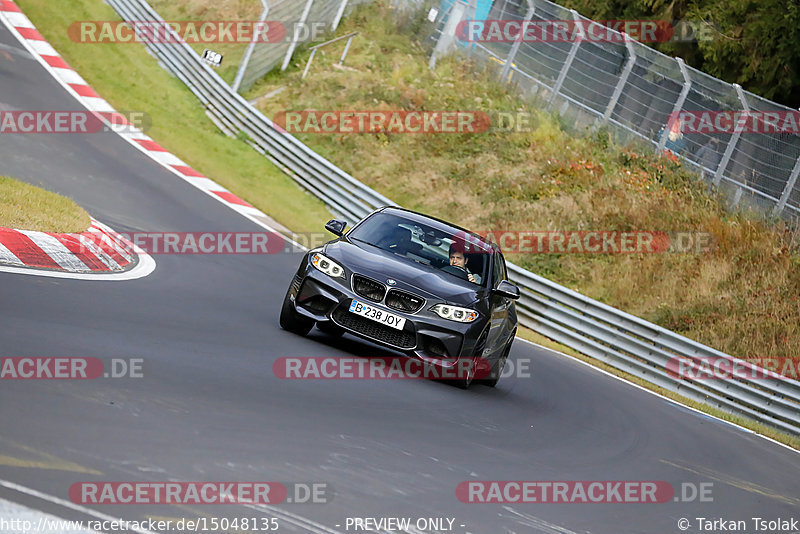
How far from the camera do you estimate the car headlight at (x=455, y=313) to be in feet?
31.9

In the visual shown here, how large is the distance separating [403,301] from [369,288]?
1.10ft

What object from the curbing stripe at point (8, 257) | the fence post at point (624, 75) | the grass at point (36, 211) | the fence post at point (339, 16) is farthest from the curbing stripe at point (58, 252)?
the fence post at point (339, 16)

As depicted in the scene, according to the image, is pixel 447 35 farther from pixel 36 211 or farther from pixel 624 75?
pixel 36 211

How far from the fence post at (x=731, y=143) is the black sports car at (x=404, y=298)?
13.2 m

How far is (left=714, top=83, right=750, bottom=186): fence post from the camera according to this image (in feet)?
72.3

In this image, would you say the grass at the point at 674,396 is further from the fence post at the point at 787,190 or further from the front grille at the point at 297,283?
the front grille at the point at 297,283

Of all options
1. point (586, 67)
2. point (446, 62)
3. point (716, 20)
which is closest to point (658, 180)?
point (586, 67)

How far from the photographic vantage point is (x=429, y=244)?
11.0 meters

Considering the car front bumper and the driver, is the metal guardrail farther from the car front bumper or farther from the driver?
the car front bumper

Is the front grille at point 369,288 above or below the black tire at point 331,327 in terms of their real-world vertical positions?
above

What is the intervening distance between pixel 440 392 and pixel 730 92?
14.9 meters

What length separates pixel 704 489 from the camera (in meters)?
9.12

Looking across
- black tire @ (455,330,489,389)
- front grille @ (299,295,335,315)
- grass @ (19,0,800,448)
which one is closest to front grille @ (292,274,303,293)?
front grille @ (299,295,335,315)

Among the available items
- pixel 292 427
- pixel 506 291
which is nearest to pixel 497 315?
pixel 506 291
